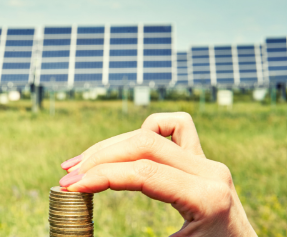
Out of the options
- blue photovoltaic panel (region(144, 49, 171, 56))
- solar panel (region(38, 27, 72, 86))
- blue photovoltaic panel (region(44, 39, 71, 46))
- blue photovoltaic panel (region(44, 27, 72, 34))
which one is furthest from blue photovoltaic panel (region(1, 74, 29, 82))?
blue photovoltaic panel (region(144, 49, 171, 56))

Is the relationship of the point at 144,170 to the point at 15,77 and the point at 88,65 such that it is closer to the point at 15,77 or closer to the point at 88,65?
the point at 15,77

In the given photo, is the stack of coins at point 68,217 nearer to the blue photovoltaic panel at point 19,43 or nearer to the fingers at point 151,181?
the fingers at point 151,181

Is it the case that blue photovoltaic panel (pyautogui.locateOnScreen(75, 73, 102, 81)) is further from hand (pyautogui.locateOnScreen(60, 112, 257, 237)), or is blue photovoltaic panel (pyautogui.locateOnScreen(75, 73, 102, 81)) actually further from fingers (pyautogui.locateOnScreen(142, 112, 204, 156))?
hand (pyautogui.locateOnScreen(60, 112, 257, 237))

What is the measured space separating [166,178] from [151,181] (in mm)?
46

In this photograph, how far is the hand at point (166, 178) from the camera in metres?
0.89

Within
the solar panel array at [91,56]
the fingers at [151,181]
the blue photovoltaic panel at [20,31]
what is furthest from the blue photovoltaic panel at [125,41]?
the fingers at [151,181]

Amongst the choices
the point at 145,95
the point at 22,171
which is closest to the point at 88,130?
the point at 22,171

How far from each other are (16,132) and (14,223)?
20.1 feet

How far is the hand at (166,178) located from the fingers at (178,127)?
0.15 meters

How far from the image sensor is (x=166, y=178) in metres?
0.92

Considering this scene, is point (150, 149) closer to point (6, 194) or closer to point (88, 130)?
point (6, 194)

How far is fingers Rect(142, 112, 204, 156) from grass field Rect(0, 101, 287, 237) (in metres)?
2.20

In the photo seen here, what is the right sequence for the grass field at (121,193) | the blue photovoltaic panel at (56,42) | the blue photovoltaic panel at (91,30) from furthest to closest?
the blue photovoltaic panel at (91,30), the blue photovoltaic panel at (56,42), the grass field at (121,193)

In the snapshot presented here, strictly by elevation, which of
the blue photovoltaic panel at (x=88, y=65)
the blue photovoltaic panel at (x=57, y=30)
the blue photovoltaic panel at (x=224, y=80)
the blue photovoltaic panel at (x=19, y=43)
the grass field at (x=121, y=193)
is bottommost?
the grass field at (x=121, y=193)
